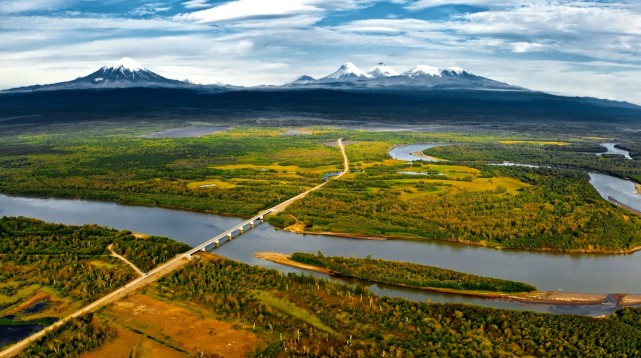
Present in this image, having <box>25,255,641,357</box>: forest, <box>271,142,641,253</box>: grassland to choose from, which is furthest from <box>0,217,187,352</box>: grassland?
<box>271,142,641,253</box>: grassland

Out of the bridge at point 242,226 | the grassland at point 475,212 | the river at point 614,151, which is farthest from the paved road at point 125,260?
the river at point 614,151

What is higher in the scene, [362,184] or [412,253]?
[362,184]

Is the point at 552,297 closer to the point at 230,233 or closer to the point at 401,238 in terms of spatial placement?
the point at 401,238

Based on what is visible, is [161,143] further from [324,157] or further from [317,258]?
[317,258]

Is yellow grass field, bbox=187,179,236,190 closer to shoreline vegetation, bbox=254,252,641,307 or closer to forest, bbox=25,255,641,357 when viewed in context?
forest, bbox=25,255,641,357

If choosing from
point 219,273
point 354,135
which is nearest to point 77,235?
point 219,273

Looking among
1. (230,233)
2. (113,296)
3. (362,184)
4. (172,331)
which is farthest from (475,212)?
(113,296)
